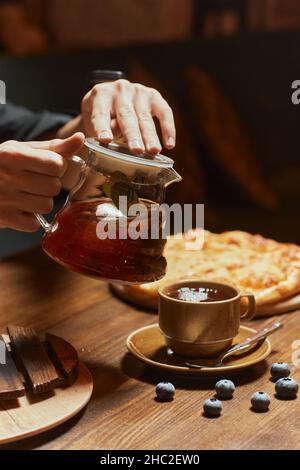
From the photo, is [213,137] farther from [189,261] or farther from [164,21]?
[189,261]

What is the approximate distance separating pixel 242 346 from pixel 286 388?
0.14m

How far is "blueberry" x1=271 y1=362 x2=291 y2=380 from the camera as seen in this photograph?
1.17 meters

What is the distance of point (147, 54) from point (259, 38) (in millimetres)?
672

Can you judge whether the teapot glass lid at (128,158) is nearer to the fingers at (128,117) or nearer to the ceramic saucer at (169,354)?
the fingers at (128,117)

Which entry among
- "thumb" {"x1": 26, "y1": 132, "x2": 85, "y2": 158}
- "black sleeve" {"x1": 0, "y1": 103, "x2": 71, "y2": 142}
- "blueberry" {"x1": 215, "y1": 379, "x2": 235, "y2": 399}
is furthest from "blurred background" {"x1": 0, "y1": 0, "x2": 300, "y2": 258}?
"blueberry" {"x1": 215, "y1": 379, "x2": 235, "y2": 399}

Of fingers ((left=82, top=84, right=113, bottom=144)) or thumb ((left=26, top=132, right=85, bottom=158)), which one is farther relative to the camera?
fingers ((left=82, top=84, right=113, bottom=144))

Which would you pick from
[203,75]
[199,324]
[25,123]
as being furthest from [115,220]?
[203,75]

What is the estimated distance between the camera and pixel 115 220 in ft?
3.63

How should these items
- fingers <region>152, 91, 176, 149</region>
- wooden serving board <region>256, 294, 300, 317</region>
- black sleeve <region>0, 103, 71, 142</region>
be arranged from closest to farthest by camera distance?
fingers <region>152, 91, 176, 149</region>, wooden serving board <region>256, 294, 300, 317</region>, black sleeve <region>0, 103, 71, 142</region>

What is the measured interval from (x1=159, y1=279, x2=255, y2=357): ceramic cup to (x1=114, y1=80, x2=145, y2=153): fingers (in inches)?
9.0

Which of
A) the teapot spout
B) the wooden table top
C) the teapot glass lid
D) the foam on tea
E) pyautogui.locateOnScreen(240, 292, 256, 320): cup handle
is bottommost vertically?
the wooden table top

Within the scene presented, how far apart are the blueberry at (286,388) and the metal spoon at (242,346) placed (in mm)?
104

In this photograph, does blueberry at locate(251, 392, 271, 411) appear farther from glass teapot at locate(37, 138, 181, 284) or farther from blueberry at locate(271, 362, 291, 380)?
glass teapot at locate(37, 138, 181, 284)

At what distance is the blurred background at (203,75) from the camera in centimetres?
307
